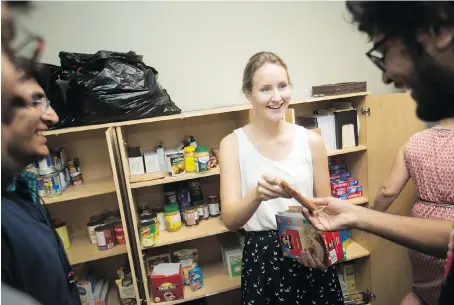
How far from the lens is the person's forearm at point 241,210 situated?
1.18 meters

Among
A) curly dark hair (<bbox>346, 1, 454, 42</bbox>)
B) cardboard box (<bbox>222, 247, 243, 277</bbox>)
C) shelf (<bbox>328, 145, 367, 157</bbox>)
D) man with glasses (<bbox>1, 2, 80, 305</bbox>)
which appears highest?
curly dark hair (<bbox>346, 1, 454, 42</bbox>)

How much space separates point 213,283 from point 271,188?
3.97 ft

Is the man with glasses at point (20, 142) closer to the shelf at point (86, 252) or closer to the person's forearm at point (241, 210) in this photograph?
the person's forearm at point (241, 210)

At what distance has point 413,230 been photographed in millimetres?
812

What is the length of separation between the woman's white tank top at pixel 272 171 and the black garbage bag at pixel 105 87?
617mm

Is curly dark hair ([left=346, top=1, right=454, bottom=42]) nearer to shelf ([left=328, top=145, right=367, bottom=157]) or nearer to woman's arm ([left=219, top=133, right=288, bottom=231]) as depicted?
woman's arm ([left=219, top=133, right=288, bottom=231])

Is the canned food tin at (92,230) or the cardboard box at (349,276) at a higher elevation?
the canned food tin at (92,230)

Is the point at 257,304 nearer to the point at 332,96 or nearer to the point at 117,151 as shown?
the point at 117,151

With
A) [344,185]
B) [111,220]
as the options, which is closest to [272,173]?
[344,185]

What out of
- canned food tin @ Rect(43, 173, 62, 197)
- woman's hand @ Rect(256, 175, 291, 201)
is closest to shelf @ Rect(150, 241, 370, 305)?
canned food tin @ Rect(43, 173, 62, 197)

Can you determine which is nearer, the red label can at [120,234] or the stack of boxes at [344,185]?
the red label can at [120,234]

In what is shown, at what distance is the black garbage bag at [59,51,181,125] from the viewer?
1.57 m

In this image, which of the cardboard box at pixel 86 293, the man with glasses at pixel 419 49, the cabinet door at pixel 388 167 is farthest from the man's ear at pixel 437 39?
the cardboard box at pixel 86 293

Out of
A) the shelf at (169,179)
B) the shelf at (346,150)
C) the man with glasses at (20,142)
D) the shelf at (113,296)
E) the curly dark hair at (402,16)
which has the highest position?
the curly dark hair at (402,16)
